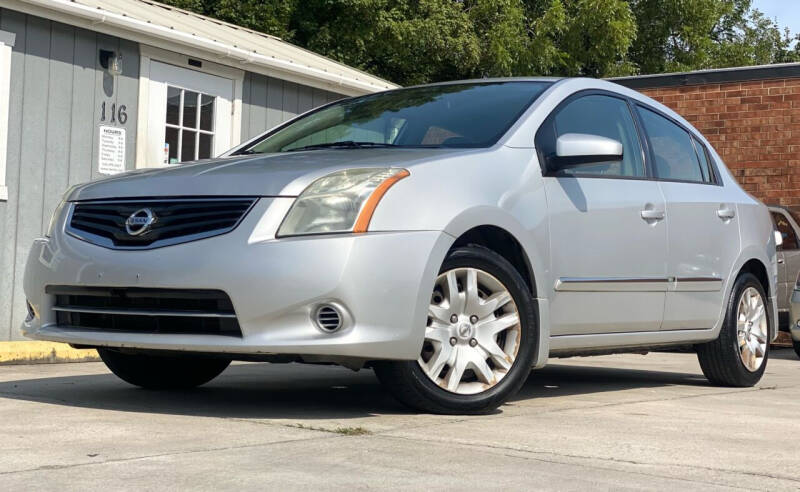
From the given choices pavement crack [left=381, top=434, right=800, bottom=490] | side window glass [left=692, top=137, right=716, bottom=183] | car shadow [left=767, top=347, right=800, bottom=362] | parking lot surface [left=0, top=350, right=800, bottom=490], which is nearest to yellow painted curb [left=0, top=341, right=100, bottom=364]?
parking lot surface [left=0, top=350, right=800, bottom=490]

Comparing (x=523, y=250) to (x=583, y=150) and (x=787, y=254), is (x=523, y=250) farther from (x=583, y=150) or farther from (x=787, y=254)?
(x=787, y=254)

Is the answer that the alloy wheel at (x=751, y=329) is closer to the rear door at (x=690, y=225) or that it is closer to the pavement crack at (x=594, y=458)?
the rear door at (x=690, y=225)

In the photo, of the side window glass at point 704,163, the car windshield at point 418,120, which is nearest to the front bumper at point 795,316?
the side window glass at point 704,163

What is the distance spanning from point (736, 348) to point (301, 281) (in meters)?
3.47

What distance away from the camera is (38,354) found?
8.33 m

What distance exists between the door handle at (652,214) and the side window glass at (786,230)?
7522mm

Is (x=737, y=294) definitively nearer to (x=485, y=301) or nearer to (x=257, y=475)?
→ (x=485, y=301)

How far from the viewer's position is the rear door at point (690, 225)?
6508 millimetres

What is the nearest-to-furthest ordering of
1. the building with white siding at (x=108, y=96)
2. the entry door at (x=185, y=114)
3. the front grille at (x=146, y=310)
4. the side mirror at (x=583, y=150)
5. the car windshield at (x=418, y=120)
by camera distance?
the front grille at (x=146, y=310) → the side mirror at (x=583, y=150) → the car windshield at (x=418, y=120) → the building with white siding at (x=108, y=96) → the entry door at (x=185, y=114)

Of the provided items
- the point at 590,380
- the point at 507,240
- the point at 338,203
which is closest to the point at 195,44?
the point at 590,380

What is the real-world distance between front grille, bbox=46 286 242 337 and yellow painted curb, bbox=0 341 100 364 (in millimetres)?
3098

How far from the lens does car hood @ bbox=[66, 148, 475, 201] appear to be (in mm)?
4828

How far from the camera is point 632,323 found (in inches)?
243

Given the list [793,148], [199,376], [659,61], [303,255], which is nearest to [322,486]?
[303,255]
